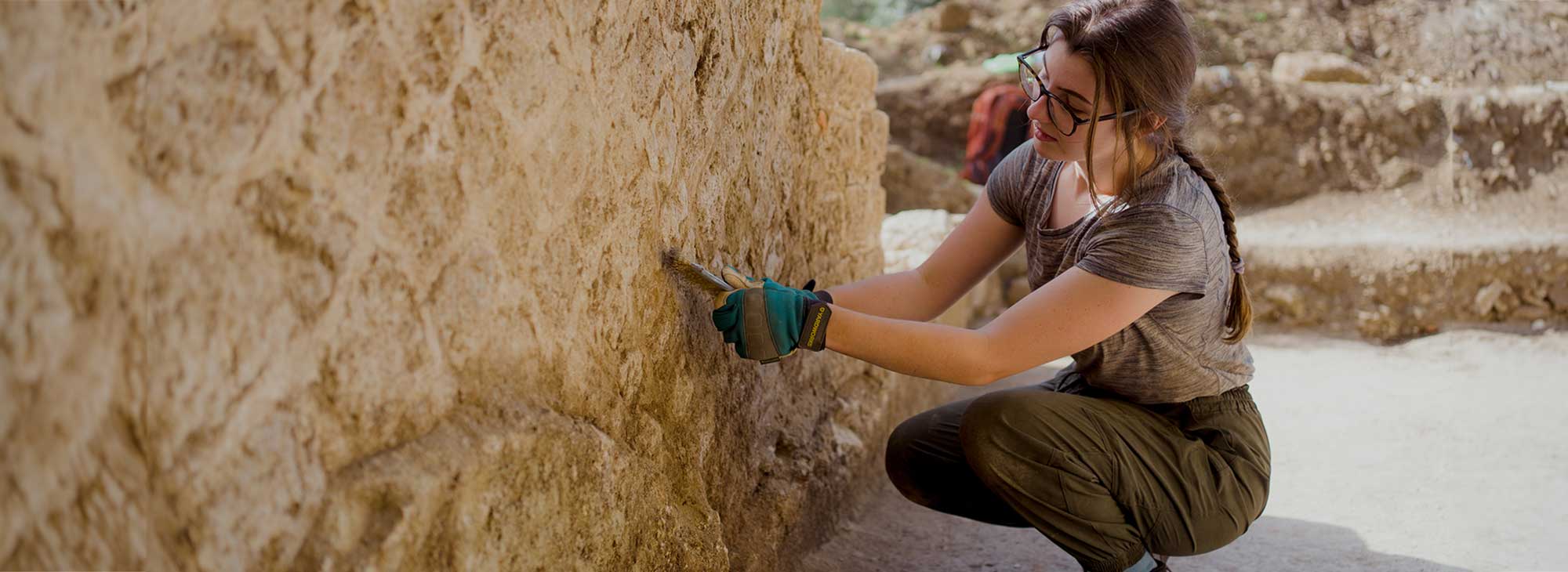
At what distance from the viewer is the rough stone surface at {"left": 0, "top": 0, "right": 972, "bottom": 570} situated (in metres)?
0.82

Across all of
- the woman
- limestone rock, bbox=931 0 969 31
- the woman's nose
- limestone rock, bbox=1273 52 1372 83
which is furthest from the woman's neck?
limestone rock, bbox=931 0 969 31

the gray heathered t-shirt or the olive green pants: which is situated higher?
the gray heathered t-shirt

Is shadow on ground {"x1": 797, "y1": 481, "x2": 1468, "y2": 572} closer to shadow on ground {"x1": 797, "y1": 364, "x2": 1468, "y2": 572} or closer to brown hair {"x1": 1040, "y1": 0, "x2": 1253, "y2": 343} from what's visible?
shadow on ground {"x1": 797, "y1": 364, "x2": 1468, "y2": 572}

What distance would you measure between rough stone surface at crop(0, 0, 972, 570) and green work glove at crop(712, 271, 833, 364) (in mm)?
114

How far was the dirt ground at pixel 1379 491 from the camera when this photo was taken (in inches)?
91.8

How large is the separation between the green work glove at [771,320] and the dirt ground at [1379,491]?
0.74 meters

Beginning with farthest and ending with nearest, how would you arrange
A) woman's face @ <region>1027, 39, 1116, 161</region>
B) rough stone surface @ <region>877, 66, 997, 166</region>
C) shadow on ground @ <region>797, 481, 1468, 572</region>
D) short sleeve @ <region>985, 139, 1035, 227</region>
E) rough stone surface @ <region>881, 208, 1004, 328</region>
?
1. rough stone surface @ <region>877, 66, 997, 166</region>
2. rough stone surface @ <region>881, 208, 1004, 328</region>
3. shadow on ground @ <region>797, 481, 1468, 572</region>
4. short sleeve @ <region>985, 139, 1035, 227</region>
5. woman's face @ <region>1027, 39, 1116, 161</region>

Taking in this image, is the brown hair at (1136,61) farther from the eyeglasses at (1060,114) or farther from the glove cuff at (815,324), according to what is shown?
the glove cuff at (815,324)

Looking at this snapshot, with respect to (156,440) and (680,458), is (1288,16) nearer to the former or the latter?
(680,458)

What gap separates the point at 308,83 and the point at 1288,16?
37.5ft

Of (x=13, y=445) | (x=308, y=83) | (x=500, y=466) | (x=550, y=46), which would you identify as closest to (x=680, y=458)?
(x=500, y=466)

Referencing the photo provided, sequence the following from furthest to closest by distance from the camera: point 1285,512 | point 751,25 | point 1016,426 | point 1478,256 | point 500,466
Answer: point 1478,256 < point 1285,512 < point 751,25 < point 1016,426 < point 500,466

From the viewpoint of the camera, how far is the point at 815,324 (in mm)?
1625

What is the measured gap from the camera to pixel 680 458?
5.68ft
